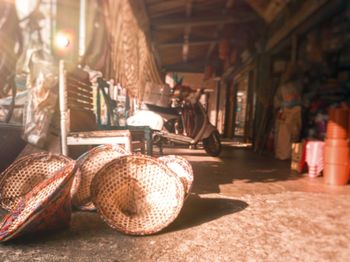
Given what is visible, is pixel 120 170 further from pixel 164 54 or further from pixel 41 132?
pixel 164 54

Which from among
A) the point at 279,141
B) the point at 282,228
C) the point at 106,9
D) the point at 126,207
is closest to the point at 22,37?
the point at 106,9

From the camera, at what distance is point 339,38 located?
4133 mm

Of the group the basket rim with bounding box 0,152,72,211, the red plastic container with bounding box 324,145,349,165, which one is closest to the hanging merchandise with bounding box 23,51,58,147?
the basket rim with bounding box 0,152,72,211

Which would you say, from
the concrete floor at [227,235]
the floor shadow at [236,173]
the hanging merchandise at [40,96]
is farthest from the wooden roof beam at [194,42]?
the concrete floor at [227,235]

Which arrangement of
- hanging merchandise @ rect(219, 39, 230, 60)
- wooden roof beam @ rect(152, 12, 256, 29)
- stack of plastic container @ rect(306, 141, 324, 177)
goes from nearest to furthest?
stack of plastic container @ rect(306, 141, 324, 177) < wooden roof beam @ rect(152, 12, 256, 29) < hanging merchandise @ rect(219, 39, 230, 60)

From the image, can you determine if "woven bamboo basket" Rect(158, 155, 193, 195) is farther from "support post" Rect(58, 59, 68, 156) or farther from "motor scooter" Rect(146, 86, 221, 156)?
"motor scooter" Rect(146, 86, 221, 156)

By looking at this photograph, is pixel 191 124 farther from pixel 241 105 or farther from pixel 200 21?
pixel 241 105

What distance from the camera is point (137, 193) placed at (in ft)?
6.31

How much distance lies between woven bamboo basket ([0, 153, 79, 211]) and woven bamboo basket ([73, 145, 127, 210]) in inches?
6.4

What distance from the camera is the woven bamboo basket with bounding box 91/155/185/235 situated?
1779 mm

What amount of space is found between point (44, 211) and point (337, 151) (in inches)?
125

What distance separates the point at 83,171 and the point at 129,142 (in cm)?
49

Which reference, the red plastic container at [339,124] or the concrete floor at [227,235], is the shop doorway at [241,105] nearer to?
the red plastic container at [339,124]

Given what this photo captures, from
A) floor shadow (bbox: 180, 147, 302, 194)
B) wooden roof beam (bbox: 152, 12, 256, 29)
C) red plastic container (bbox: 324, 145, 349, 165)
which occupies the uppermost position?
wooden roof beam (bbox: 152, 12, 256, 29)
